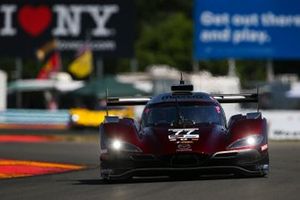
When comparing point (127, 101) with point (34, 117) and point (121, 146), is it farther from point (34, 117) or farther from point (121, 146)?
point (34, 117)

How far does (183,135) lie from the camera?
12672 millimetres

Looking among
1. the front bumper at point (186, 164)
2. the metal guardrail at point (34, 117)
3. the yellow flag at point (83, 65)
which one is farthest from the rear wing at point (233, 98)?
the yellow flag at point (83, 65)

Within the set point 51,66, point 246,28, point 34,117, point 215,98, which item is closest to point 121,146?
point 215,98

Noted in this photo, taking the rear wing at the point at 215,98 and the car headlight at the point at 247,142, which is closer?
the car headlight at the point at 247,142

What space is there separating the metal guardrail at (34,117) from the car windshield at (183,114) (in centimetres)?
3360

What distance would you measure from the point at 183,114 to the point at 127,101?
1193 millimetres

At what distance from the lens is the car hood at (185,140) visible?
12.5 meters

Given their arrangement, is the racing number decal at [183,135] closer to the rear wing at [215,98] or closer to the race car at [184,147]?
the race car at [184,147]

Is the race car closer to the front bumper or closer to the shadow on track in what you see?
the front bumper

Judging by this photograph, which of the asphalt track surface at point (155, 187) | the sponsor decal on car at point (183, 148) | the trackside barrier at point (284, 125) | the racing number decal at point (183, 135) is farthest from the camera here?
the trackside barrier at point (284, 125)

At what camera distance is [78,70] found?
50.8 metres

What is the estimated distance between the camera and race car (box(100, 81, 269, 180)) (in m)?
12.6

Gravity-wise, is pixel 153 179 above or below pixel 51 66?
below

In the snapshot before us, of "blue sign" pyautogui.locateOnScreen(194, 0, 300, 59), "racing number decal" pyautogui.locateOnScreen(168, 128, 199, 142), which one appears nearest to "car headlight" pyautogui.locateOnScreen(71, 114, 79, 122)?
"blue sign" pyautogui.locateOnScreen(194, 0, 300, 59)
